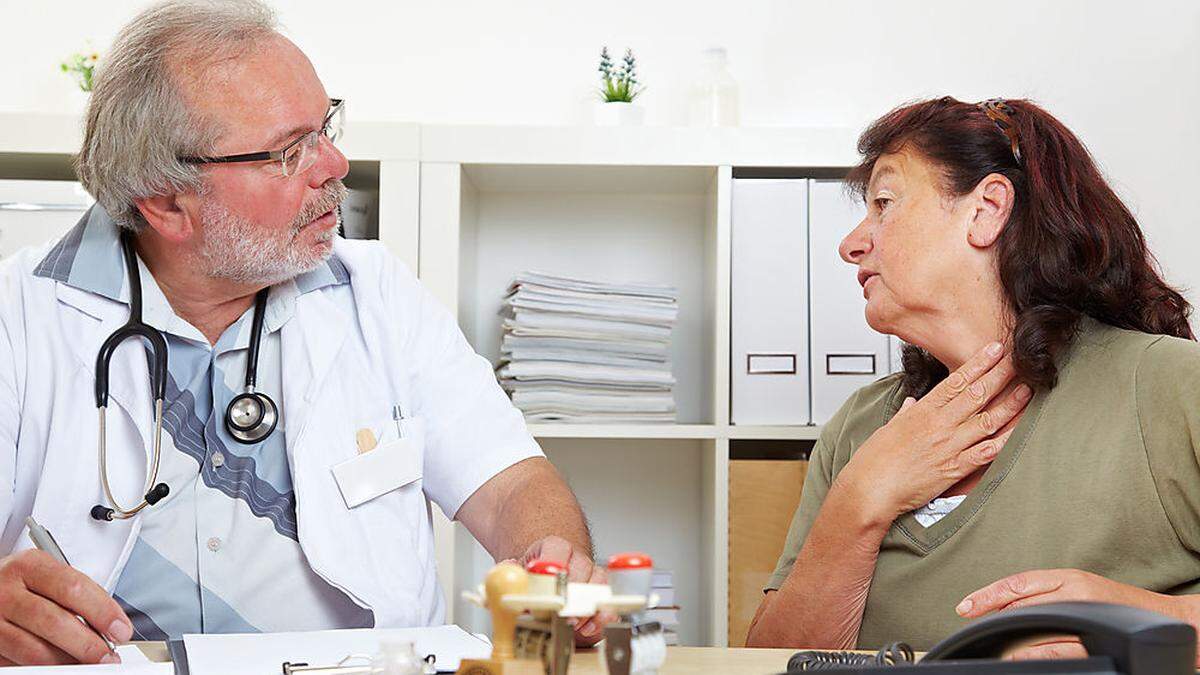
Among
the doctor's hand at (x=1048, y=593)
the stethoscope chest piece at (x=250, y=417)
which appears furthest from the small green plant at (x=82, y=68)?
the doctor's hand at (x=1048, y=593)

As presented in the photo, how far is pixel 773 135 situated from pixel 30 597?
1.52m

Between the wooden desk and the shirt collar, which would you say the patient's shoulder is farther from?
the shirt collar

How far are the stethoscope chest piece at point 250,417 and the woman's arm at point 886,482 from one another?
69cm

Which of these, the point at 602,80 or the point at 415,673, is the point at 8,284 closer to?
the point at 415,673

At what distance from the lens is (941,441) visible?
1.39 metres

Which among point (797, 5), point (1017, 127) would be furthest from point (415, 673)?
point (797, 5)

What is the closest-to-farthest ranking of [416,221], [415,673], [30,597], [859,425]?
[415,673], [30,597], [859,425], [416,221]

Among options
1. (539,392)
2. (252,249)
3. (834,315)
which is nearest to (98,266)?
(252,249)

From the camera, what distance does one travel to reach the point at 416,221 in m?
2.16

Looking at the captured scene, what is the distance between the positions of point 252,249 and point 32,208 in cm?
87

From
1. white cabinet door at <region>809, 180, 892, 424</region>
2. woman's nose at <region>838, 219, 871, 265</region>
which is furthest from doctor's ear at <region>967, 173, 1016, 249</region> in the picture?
white cabinet door at <region>809, 180, 892, 424</region>

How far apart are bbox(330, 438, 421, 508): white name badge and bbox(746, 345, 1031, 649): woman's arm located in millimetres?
513

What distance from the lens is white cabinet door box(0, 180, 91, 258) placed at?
2.14 m

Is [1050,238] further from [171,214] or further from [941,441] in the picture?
[171,214]
